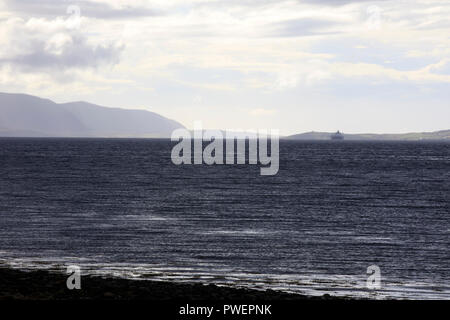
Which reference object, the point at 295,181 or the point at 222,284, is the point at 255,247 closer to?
the point at 222,284

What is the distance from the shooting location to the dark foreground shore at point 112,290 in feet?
68.1

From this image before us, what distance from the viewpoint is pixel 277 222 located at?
5012cm

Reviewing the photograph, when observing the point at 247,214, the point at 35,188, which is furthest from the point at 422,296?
the point at 35,188

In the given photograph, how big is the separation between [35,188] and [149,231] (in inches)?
1658

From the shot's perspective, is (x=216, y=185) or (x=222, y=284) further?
(x=216, y=185)

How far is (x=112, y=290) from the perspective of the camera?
22.2 m
